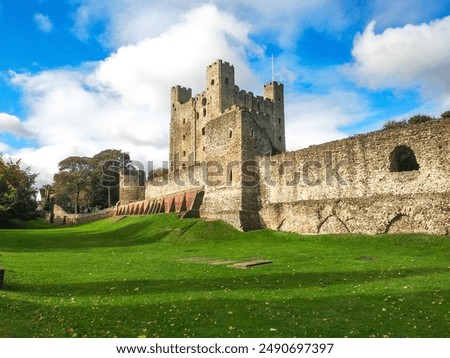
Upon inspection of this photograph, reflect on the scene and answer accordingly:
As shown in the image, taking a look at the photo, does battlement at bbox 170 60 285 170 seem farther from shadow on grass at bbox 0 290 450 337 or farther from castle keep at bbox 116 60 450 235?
shadow on grass at bbox 0 290 450 337

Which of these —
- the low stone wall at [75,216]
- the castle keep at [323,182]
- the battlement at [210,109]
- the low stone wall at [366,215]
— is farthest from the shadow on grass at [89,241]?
the battlement at [210,109]

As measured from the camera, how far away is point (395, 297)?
373 inches

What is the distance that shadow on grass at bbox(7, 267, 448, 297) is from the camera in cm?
1100

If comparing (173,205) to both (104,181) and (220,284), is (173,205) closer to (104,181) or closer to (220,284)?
(220,284)

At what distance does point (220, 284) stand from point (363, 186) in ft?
46.7

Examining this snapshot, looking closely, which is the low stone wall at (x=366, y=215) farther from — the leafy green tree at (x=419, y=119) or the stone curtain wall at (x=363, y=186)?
the leafy green tree at (x=419, y=119)

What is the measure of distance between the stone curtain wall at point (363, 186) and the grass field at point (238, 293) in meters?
1.66

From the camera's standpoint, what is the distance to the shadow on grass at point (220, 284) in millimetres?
11000

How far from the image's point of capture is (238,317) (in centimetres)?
813

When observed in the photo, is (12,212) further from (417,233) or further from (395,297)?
(395,297)

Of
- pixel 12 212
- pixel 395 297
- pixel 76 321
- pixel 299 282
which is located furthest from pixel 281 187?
pixel 12 212

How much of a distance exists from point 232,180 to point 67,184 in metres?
56.2

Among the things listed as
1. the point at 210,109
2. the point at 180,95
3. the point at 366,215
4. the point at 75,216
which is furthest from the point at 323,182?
the point at 180,95

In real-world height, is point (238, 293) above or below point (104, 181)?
below
